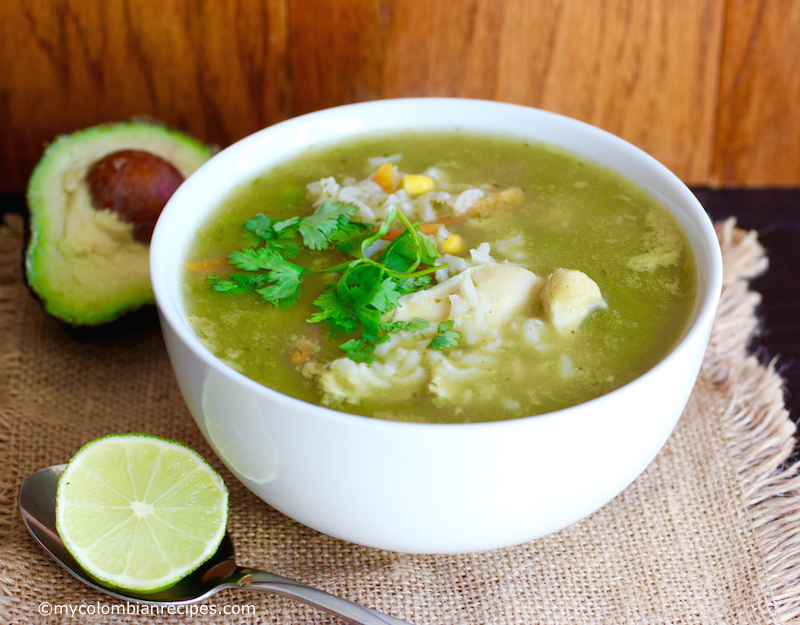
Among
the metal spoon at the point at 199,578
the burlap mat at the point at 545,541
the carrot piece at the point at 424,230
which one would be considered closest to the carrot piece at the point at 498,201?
the carrot piece at the point at 424,230

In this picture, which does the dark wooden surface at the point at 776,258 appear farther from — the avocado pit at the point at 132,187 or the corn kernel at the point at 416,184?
the corn kernel at the point at 416,184

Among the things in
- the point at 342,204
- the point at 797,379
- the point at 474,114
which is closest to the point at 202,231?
the point at 342,204

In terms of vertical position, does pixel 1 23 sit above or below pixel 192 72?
above

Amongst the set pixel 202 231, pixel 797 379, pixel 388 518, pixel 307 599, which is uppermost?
pixel 202 231

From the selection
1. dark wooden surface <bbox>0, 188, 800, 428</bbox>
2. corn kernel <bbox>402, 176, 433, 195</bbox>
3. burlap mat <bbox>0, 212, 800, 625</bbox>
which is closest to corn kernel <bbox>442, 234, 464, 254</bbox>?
corn kernel <bbox>402, 176, 433, 195</bbox>

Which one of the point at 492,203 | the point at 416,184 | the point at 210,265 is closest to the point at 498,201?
the point at 492,203

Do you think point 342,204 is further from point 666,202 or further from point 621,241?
point 666,202
